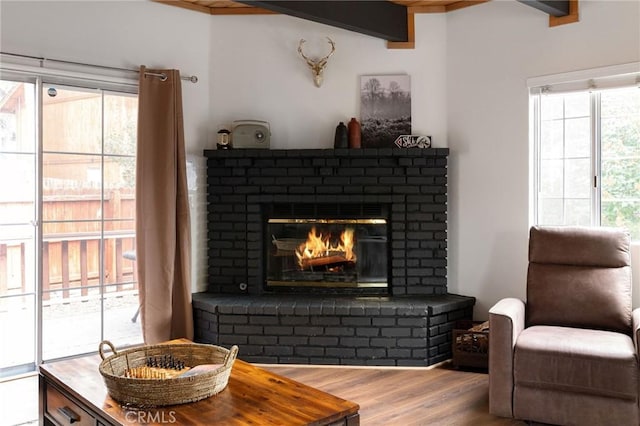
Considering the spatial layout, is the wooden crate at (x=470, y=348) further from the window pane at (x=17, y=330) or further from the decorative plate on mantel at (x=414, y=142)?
the window pane at (x=17, y=330)

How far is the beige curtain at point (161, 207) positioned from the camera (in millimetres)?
3957

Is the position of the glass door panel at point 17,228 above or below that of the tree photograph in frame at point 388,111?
below

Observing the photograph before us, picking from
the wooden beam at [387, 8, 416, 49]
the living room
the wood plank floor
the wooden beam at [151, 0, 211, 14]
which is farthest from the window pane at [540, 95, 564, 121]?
the wooden beam at [151, 0, 211, 14]

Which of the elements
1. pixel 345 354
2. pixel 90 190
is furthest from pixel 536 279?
pixel 90 190

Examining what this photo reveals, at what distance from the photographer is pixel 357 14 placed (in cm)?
393

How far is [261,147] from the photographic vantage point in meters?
4.23

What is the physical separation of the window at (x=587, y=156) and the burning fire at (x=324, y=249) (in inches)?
52.2

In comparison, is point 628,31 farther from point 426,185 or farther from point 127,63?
point 127,63

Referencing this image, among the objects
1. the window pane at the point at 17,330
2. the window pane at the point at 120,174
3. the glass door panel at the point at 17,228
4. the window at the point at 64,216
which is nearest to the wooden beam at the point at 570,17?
the window at the point at 64,216

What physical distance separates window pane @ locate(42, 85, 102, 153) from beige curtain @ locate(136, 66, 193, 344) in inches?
11.8

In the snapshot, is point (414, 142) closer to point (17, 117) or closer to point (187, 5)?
point (187, 5)

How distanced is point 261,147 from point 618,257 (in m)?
2.43

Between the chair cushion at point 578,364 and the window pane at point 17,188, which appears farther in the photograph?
the window pane at point 17,188

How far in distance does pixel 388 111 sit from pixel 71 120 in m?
2.19
